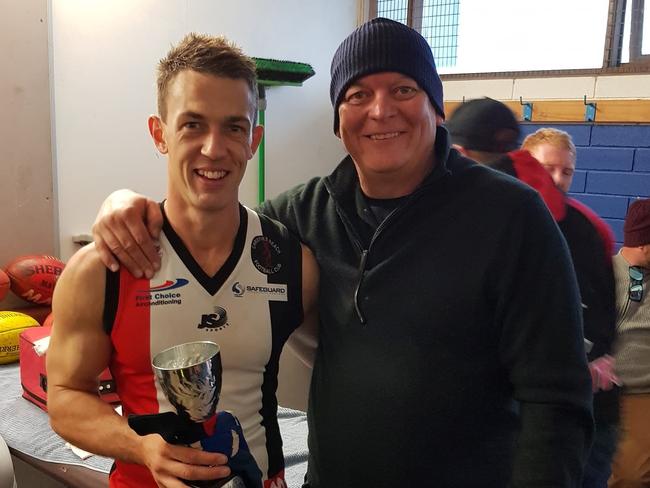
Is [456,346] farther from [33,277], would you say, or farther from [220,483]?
[33,277]

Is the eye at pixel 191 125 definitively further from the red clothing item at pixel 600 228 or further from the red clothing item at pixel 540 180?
the red clothing item at pixel 600 228

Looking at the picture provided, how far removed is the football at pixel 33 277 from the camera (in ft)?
9.02

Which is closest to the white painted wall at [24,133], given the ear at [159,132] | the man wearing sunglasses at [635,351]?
the ear at [159,132]

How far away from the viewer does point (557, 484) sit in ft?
3.51

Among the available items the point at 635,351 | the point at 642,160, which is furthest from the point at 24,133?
the point at 642,160

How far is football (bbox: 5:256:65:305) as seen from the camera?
108 inches

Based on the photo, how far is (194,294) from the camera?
1.26 metres

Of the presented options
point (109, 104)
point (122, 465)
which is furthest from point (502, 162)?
point (109, 104)

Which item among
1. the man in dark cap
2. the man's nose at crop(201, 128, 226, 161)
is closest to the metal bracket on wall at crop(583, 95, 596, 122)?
the man in dark cap

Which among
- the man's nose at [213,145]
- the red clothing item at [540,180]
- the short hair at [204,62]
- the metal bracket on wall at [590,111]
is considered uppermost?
the metal bracket on wall at [590,111]

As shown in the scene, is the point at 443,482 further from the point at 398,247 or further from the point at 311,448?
the point at 398,247

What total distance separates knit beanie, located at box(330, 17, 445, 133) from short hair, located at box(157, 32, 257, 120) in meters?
0.21

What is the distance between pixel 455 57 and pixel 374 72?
3037 millimetres

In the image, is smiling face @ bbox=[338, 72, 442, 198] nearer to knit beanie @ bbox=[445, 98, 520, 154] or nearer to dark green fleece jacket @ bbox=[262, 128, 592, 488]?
dark green fleece jacket @ bbox=[262, 128, 592, 488]
